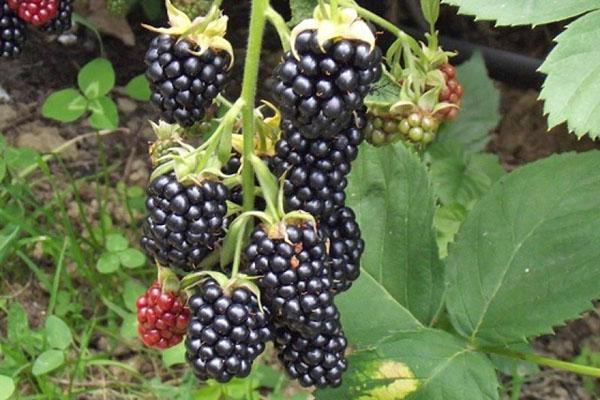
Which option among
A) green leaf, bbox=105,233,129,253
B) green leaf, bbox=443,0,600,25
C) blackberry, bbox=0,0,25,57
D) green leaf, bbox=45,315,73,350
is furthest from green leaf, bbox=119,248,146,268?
green leaf, bbox=443,0,600,25

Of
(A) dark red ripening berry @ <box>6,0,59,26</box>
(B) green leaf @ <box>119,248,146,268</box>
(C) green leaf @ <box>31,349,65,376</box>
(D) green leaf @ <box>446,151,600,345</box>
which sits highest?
(D) green leaf @ <box>446,151,600,345</box>

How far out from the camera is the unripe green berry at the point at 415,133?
58.8 inches

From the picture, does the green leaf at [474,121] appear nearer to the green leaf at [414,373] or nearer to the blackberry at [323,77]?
the green leaf at [414,373]

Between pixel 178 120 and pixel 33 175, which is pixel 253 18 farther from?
pixel 33 175

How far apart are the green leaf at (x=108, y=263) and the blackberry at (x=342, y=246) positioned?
1.01 metres

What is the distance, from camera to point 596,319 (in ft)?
8.11

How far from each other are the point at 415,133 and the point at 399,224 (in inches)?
8.9

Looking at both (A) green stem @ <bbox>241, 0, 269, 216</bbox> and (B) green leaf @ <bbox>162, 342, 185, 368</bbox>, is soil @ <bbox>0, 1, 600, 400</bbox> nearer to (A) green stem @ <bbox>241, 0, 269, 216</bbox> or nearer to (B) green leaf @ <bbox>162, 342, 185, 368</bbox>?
(B) green leaf @ <bbox>162, 342, 185, 368</bbox>

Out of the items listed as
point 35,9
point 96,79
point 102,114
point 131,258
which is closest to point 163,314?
point 131,258

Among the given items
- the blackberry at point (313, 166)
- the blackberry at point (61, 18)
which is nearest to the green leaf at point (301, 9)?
the blackberry at point (313, 166)

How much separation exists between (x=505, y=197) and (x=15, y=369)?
106 centimetres

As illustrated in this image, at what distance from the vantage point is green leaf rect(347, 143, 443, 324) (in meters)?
1.62

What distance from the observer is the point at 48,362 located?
6.48ft

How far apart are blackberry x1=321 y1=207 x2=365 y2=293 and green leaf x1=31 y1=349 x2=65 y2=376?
2.94ft
